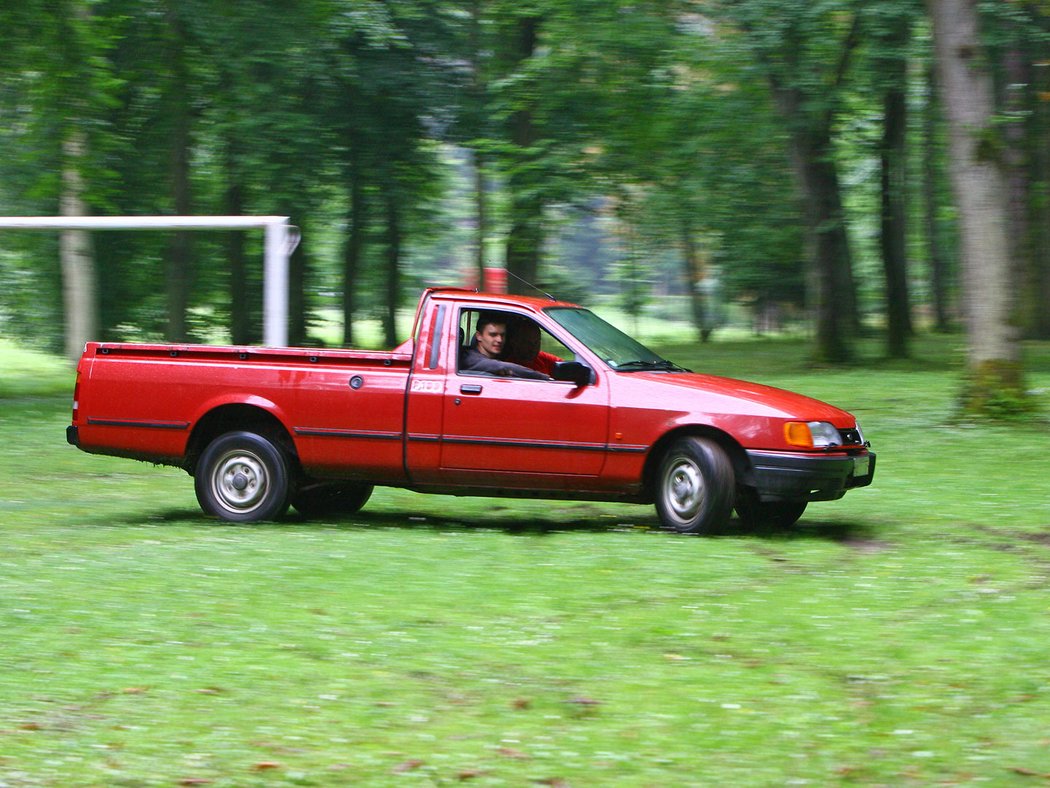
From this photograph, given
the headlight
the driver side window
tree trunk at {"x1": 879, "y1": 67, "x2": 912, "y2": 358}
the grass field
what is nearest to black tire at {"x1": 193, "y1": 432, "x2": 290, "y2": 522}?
the grass field

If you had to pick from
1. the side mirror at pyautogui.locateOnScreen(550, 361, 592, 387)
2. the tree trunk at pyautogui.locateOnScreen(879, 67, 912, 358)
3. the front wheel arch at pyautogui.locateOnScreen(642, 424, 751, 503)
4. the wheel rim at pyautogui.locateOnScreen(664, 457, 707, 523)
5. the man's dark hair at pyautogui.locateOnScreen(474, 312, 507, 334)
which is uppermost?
the tree trunk at pyautogui.locateOnScreen(879, 67, 912, 358)

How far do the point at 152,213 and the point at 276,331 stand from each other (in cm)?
1750

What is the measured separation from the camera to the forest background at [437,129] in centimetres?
2442

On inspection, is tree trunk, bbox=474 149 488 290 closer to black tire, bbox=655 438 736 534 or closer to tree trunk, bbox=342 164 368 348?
tree trunk, bbox=342 164 368 348

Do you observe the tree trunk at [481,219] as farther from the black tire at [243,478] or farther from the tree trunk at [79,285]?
the black tire at [243,478]

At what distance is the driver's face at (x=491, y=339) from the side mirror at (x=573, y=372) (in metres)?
0.73

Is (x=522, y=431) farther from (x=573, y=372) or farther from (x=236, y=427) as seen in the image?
→ (x=236, y=427)

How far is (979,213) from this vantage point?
17.5m

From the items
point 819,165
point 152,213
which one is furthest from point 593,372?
point 152,213

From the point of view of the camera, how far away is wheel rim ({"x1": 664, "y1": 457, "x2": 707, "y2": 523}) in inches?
408

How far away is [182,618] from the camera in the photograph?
7.75 meters

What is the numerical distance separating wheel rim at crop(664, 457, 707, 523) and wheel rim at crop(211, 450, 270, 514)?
3.07m

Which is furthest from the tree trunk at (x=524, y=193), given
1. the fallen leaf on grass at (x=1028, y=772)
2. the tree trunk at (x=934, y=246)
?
the fallen leaf on grass at (x=1028, y=772)

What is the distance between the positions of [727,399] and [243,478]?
12.4 feet
